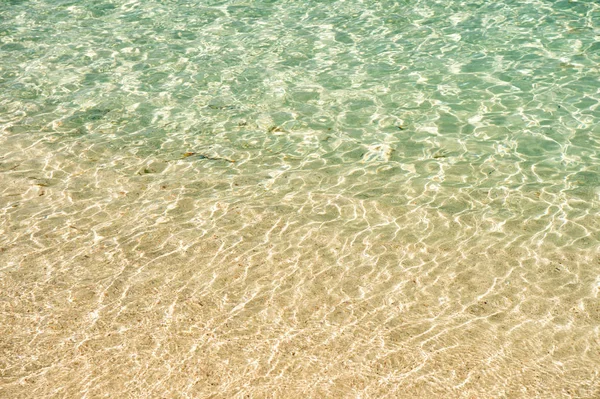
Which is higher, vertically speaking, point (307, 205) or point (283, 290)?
point (283, 290)

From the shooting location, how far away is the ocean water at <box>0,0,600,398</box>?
4.69 meters

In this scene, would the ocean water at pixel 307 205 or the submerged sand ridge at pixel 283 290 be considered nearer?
the submerged sand ridge at pixel 283 290

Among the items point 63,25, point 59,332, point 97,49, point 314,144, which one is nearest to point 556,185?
point 314,144

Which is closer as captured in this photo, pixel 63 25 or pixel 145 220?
pixel 145 220

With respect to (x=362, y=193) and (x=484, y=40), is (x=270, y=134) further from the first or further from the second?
(x=484, y=40)

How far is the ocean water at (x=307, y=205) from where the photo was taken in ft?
15.4

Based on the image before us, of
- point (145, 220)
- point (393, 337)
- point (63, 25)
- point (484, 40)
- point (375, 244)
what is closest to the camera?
point (393, 337)

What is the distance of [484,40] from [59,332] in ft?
24.0

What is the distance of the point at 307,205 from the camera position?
6.56 m

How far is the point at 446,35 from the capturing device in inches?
397

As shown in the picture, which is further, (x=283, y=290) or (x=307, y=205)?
(x=307, y=205)

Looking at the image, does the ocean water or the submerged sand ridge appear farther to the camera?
the ocean water

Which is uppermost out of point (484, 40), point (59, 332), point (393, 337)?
point (59, 332)

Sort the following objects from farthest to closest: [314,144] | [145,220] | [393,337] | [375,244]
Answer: [314,144] < [145,220] < [375,244] < [393,337]
